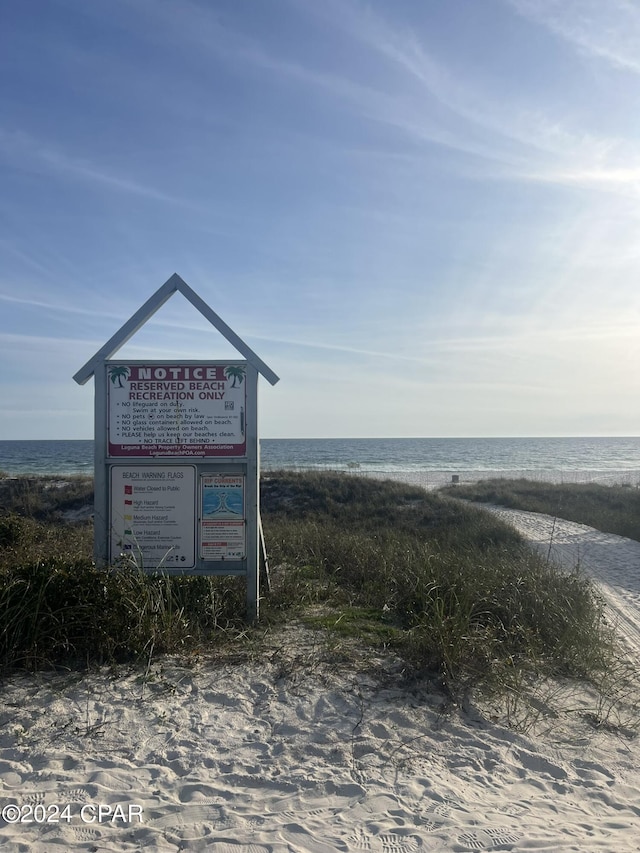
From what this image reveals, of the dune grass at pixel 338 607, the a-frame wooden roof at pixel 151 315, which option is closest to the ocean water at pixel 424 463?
the dune grass at pixel 338 607

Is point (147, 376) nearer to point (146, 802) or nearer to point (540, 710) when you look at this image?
point (146, 802)

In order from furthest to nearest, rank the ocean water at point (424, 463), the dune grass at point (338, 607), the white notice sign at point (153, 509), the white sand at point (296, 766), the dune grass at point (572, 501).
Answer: the ocean water at point (424, 463), the dune grass at point (572, 501), the white notice sign at point (153, 509), the dune grass at point (338, 607), the white sand at point (296, 766)

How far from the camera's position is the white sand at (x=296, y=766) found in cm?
296

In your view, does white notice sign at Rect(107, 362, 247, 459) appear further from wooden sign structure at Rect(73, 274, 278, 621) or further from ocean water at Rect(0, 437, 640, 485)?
ocean water at Rect(0, 437, 640, 485)

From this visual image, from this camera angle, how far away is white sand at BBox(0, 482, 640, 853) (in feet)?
9.73

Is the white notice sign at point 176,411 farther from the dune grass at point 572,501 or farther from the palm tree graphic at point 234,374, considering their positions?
the dune grass at point 572,501

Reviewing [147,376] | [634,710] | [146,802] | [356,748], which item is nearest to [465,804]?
[356,748]

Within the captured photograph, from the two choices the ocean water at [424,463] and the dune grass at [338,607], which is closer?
the dune grass at [338,607]

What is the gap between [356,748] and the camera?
3.76 meters

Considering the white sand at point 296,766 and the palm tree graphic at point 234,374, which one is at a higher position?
the palm tree graphic at point 234,374

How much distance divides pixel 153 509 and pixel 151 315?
6.19 feet

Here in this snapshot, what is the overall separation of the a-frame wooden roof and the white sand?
2.69 m

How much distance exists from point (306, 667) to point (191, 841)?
6.57ft

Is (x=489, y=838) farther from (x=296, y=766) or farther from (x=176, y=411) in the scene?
(x=176, y=411)
